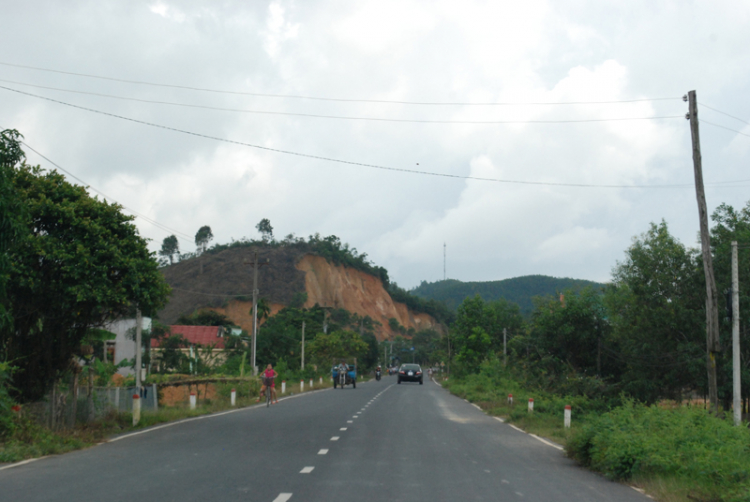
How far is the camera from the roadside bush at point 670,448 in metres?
8.51

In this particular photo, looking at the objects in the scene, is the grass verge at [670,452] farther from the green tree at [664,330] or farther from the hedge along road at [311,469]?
the green tree at [664,330]

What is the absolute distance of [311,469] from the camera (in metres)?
9.77

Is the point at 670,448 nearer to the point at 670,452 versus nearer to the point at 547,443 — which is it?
the point at 670,452

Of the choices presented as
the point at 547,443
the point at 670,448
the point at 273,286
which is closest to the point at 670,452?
the point at 670,448

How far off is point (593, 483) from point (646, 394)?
3069 cm

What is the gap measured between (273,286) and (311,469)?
107 meters

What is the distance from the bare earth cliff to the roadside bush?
3692 inches

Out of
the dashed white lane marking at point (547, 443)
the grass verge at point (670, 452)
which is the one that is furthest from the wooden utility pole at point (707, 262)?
the grass verge at point (670, 452)

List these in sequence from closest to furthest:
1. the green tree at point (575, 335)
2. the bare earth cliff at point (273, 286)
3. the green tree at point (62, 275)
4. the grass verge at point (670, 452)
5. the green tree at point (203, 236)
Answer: the grass verge at point (670, 452), the green tree at point (62, 275), the green tree at point (575, 335), the bare earth cliff at point (273, 286), the green tree at point (203, 236)

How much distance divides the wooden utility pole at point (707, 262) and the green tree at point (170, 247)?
145625mm

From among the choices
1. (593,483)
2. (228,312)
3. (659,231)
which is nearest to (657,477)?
(593,483)

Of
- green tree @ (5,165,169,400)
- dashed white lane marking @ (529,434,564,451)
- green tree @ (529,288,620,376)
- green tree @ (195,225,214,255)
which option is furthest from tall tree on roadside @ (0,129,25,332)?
green tree @ (195,225,214,255)

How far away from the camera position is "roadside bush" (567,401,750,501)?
851cm

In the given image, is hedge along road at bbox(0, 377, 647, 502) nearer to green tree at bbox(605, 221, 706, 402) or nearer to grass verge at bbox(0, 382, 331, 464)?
grass verge at bbox(0, 382, 331, 464)
